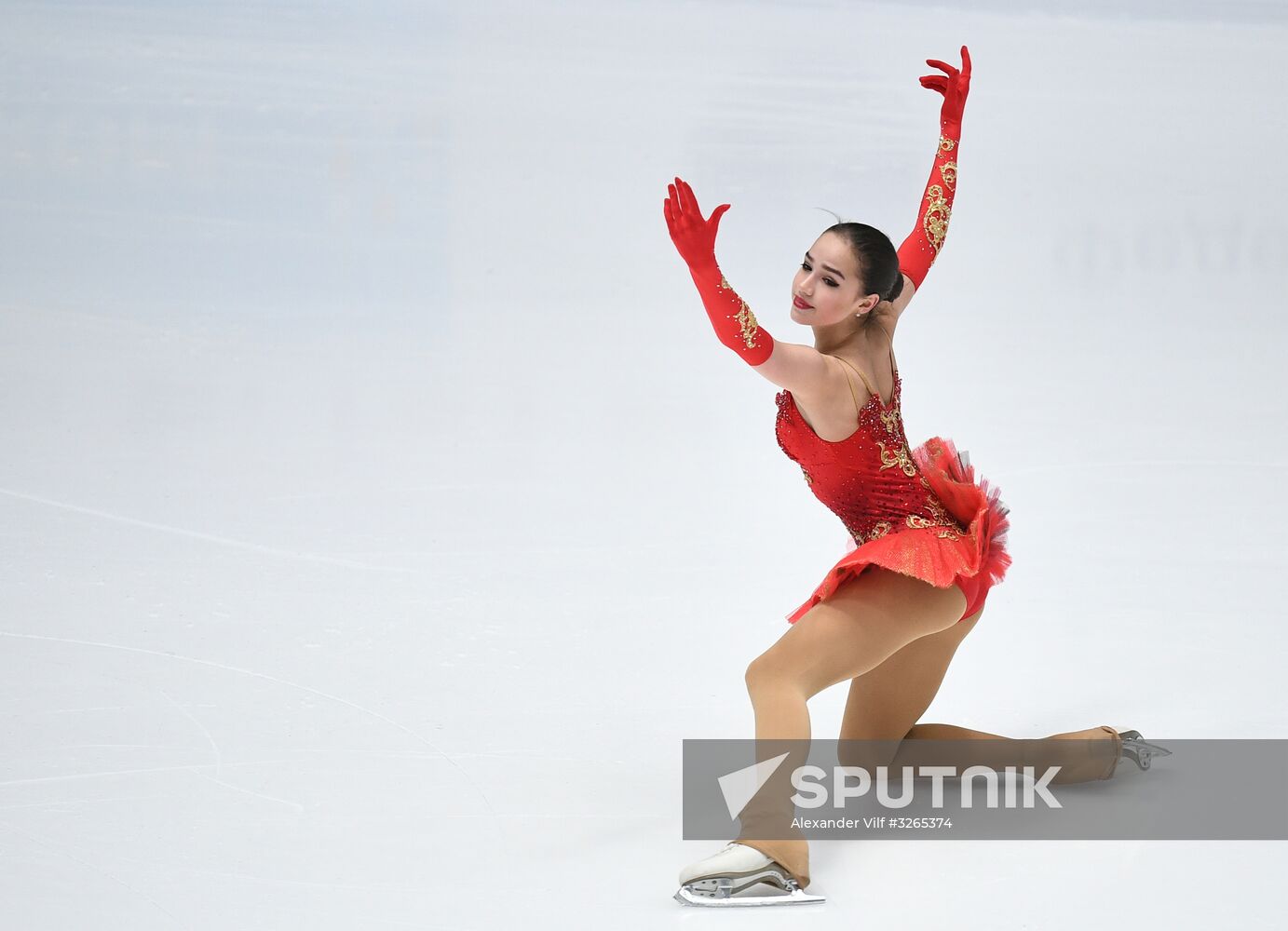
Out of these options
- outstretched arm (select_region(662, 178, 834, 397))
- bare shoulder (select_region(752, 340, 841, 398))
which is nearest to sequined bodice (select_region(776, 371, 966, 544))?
bare shoulder (select_region(752, 340, 841, 398))

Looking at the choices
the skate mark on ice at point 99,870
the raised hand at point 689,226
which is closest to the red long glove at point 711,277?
the raised hand at point 689,226

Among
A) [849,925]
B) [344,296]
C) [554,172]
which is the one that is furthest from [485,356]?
[849,925]

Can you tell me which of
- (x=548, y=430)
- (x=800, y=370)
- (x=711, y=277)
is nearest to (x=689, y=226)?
(x=711, y=277)

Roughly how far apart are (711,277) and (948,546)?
0.79 meters

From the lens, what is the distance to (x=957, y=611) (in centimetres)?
325

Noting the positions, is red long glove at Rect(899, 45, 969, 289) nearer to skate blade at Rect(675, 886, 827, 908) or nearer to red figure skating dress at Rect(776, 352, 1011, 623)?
red figure skating dress at Rect(776, 352, 1011, 623)

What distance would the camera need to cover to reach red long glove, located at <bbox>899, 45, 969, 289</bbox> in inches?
143

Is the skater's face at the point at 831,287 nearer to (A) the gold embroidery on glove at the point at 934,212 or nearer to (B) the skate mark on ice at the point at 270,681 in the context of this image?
(A) the gold embroidery on glove at the point at 934,212

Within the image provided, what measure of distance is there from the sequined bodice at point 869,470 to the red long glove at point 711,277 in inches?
13.1

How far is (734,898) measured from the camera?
2.79 m

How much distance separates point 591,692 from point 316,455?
2105mm

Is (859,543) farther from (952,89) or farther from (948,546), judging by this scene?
(952,89)

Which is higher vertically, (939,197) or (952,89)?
(952,89)

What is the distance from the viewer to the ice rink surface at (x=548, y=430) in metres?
3.09
